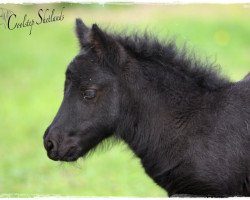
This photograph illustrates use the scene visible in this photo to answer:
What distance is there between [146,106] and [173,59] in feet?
1.99

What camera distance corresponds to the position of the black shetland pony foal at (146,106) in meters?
7.41

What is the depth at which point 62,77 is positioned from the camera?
803 inches

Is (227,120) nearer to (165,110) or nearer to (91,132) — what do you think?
(165,110)

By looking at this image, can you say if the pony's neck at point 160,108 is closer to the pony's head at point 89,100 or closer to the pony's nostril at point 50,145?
the pony's head at point 89,100

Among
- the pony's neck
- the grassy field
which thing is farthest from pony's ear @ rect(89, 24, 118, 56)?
the grassy field

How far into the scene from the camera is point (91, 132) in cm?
755

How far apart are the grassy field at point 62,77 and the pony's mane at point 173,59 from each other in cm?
220

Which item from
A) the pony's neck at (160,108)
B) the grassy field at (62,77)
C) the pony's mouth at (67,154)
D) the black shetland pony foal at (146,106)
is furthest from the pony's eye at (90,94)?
the grassy field at (62,77)

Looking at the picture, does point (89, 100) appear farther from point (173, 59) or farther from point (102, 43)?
point (173, 59)

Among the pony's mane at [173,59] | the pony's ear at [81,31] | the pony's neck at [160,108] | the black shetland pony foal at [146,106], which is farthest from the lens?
the pony's ear at [81,31]

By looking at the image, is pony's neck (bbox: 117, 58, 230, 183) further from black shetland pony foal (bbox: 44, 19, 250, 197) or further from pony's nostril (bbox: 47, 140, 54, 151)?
pony's nostril (bbox: 47, 140, 54, 151)

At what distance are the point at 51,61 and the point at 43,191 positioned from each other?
1099cm

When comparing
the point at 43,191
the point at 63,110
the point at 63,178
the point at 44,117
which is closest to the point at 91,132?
the point at 63,110

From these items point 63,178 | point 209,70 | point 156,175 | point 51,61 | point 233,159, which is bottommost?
point 51,61
